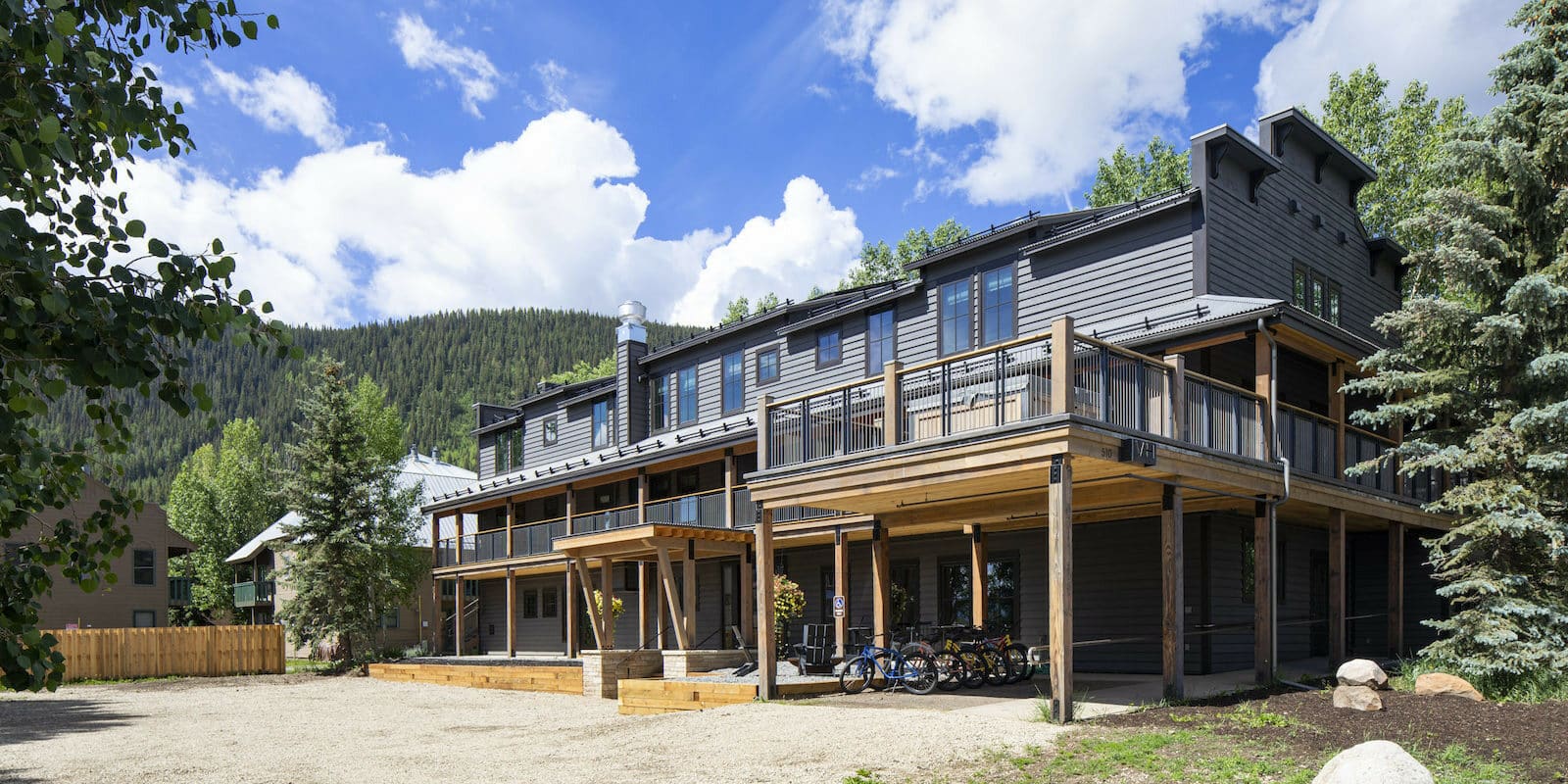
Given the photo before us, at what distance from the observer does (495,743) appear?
14062 millimetres

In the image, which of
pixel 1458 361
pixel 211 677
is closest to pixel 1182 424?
pixel 1458 361

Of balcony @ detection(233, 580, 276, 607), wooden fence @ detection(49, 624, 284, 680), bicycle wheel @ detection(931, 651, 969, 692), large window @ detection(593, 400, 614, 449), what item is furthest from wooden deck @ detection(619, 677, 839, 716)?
balcony @ detection(233, 580, 276, 607)

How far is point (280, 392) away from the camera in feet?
440

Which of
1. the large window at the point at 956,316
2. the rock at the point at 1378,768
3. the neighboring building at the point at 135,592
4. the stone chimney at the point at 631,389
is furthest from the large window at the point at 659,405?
the rock at the point at 1378,768

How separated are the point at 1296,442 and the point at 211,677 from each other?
92.9ft

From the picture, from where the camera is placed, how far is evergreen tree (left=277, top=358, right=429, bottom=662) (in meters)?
33.0

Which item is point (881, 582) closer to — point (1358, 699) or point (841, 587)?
point (841, 587)

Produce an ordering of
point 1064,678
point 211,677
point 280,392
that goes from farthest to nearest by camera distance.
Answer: point 280,392 < point 211,677 < point 1064,678

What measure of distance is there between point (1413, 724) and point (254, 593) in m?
51.5

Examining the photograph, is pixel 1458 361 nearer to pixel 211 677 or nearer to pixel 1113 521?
pixel 1113 521

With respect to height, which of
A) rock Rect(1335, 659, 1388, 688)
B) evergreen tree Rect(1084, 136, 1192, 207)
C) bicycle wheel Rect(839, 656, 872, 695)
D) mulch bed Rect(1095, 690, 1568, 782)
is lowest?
bicycle wheel Rect(839, 656, 872, 695)

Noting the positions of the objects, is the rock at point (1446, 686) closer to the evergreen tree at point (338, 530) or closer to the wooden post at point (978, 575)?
the wooden post at point (978, 575)

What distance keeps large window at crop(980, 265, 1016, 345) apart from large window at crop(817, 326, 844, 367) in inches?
167

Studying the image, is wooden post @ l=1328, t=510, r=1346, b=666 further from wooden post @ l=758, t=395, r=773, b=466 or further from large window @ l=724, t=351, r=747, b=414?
large window @ l=724, t=351, r=747, b=414
